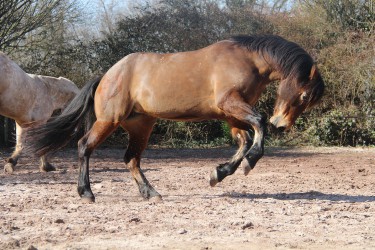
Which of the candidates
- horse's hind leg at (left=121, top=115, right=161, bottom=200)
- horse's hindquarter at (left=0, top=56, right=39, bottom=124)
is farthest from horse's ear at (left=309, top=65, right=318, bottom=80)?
horse's hindquarter at (left=0, top=56, right=39, bottom=124)

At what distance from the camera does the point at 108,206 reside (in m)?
7.00

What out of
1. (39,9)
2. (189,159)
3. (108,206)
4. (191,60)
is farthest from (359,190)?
(39,9)

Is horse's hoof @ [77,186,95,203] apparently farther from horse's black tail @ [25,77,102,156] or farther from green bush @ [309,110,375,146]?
green bush @ [309,110,375,146]

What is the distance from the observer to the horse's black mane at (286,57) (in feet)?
24.2

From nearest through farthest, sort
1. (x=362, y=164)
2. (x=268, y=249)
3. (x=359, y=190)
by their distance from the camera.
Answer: (x=268, y=249), (x=359, y=190), (x=362, y=164)

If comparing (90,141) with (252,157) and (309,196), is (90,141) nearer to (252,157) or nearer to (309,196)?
(252,157)

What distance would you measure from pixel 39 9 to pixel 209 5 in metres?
5.85

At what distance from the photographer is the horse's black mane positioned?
24.2 feet

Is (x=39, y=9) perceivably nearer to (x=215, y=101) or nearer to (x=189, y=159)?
(x=189, y=159)

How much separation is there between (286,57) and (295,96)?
480 millimetres

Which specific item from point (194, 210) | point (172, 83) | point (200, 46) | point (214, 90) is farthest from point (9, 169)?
point (200, 46)

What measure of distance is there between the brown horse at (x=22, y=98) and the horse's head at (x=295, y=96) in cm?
485

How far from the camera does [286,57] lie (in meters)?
7.42

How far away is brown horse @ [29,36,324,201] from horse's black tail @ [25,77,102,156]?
0.98 ft
